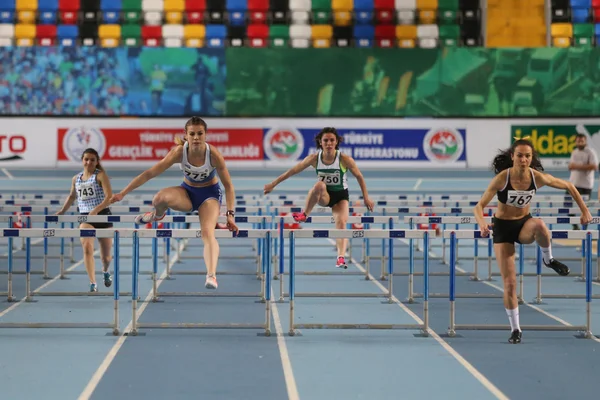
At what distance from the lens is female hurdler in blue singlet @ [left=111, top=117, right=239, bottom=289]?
7047 mm

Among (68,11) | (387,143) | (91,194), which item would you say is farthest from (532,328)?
(68,11)

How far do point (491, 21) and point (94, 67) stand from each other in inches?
347

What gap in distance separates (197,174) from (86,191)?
2807mm

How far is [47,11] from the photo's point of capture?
21.7 m

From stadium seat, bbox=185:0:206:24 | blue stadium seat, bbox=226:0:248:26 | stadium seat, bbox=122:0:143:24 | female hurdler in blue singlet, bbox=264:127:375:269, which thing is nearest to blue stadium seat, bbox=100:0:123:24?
stadium seat, bbox=122:0:143:24

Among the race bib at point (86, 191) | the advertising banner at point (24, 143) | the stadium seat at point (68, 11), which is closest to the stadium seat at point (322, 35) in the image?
the stadium seat at point (68, 11)

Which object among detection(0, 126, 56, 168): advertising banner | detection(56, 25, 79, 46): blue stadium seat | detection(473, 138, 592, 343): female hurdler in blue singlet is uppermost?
detection(56, 25, 79, 46): blue stadium seat

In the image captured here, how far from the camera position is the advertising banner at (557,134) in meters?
19.4

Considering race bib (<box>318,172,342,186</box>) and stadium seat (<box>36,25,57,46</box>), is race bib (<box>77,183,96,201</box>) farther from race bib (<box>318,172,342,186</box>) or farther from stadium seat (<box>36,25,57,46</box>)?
stadium seat (<box>36,25,57,46</box>)

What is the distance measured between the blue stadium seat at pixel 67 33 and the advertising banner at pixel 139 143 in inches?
116

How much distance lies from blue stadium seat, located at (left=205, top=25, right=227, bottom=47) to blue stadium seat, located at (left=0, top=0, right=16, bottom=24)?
4.60 metres

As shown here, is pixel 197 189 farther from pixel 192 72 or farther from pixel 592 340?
pixel 192 72

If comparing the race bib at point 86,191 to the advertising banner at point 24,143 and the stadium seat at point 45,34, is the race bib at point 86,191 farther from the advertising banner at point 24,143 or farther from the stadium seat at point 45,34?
the stadium seat at point 45,34

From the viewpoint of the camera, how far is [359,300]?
9625mm
